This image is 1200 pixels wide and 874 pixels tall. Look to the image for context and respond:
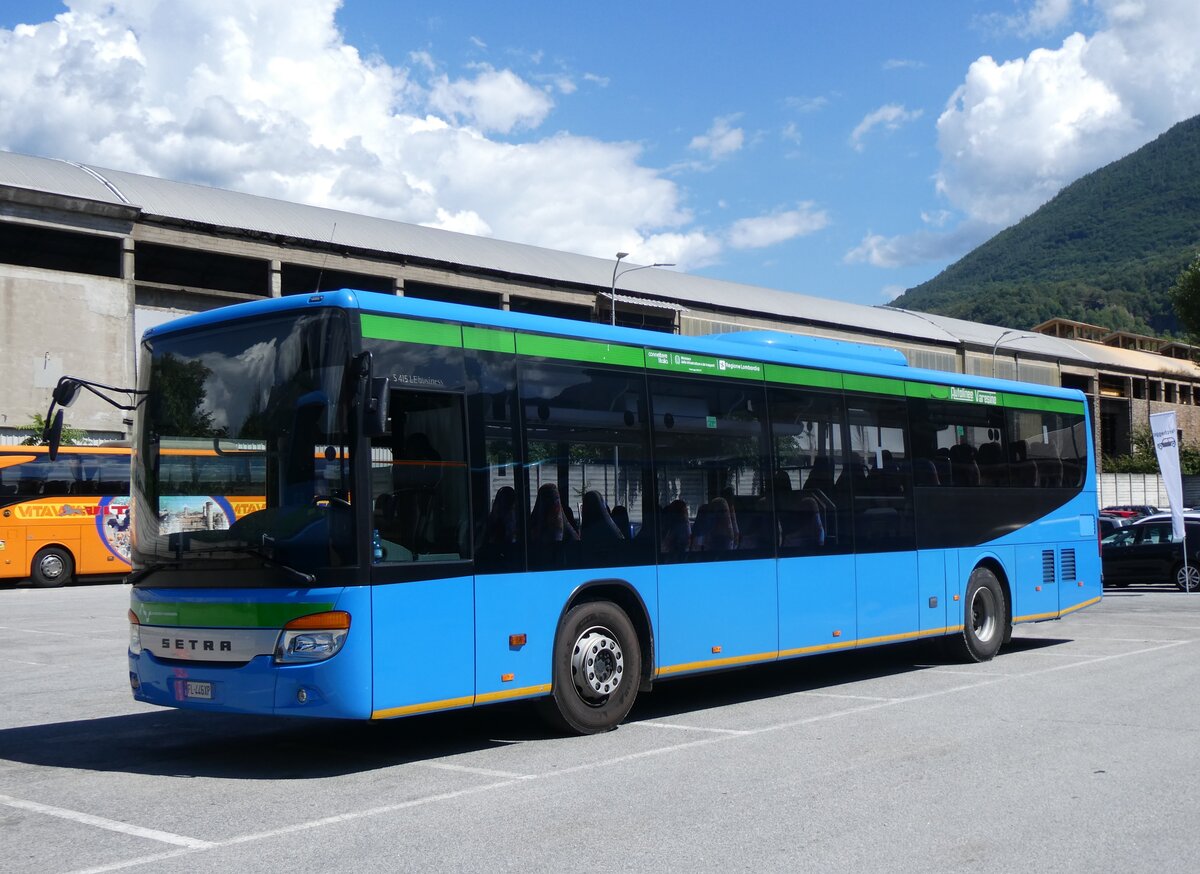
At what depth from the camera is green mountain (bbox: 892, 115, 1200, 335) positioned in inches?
5876

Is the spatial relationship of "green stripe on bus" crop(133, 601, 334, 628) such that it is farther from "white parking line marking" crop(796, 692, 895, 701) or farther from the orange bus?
the orange bus

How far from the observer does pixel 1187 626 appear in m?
17.9

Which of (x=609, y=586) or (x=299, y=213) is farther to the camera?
(x=299, y=213)

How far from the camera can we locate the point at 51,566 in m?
29.5

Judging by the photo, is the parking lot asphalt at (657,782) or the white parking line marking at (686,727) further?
the white parking line marking at (686,727)

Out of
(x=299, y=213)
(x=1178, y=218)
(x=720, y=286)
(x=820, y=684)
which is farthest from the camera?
(x=1178, y=218)

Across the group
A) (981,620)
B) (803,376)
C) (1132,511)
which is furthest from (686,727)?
(1132,511)

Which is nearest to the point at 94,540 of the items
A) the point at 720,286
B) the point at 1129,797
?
the point at 1129,797

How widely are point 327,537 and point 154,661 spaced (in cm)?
176

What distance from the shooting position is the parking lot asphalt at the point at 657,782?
19.4 feet

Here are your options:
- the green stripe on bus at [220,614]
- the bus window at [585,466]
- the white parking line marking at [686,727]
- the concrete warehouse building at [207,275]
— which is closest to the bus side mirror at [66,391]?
the green stripe on bus at [220,614]

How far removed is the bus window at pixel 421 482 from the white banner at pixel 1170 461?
65.2 ft

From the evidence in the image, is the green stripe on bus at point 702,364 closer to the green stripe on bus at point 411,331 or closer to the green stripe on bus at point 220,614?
the green stripe on bus at point 411,331

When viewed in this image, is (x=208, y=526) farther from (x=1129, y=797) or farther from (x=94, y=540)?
(x=94, y=540)
